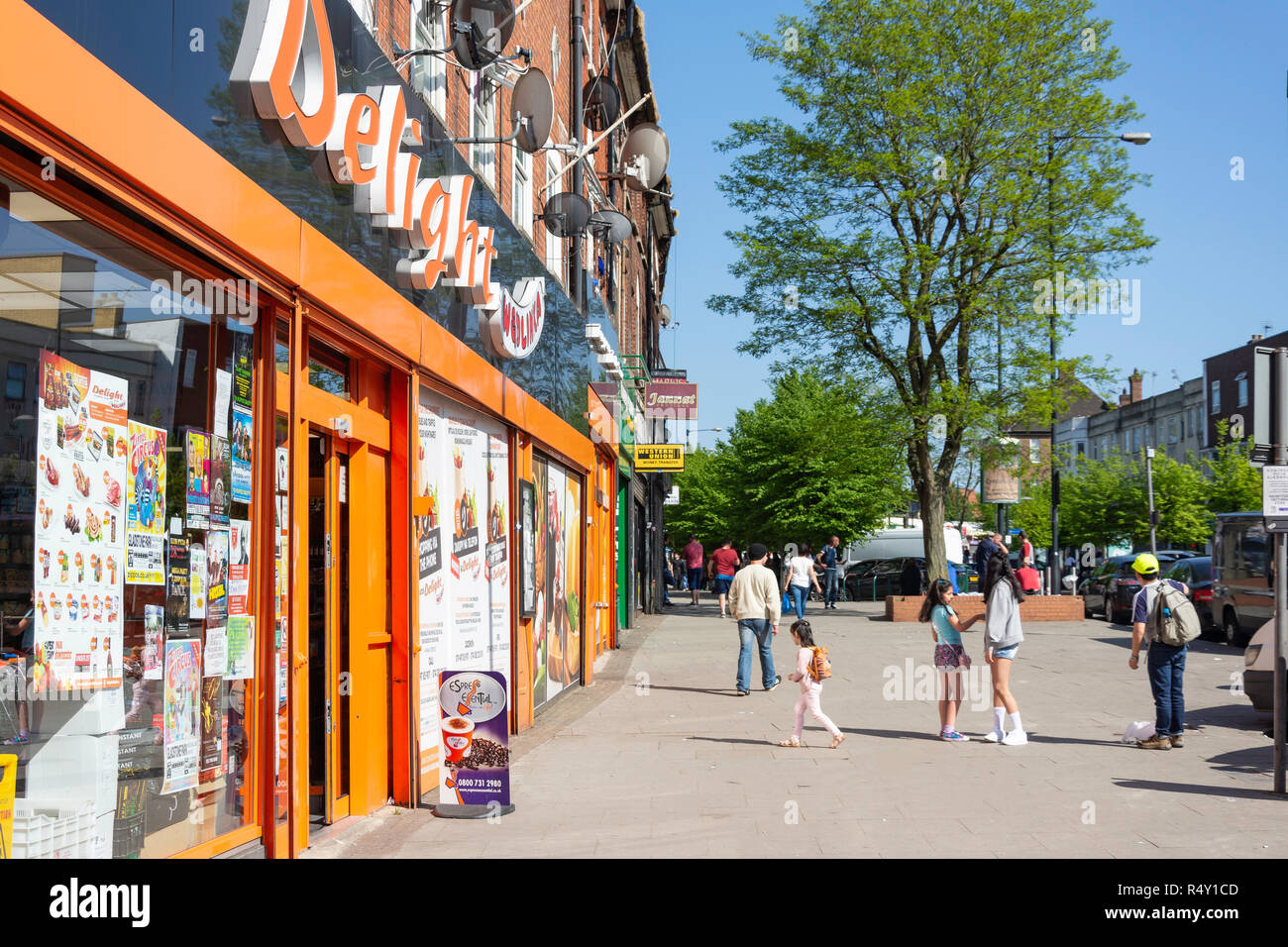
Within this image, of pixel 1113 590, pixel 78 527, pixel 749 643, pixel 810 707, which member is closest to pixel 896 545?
pixel 1113 590

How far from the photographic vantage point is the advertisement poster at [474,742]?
7973 mm

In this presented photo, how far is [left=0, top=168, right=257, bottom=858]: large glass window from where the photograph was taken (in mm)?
4211

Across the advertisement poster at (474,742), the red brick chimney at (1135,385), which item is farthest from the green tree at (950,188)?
the red brick chimney at (1135,385)

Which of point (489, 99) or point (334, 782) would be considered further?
point (489, 99)

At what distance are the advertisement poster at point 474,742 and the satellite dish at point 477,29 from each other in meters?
4.69

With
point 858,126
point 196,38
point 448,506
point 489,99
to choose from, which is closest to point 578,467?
point 489,99

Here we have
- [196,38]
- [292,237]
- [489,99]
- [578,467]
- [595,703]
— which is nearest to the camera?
[196,38]

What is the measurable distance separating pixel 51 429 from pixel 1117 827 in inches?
247

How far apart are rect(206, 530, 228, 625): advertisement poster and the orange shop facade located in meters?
0.02

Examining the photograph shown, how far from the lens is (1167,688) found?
1109 cm

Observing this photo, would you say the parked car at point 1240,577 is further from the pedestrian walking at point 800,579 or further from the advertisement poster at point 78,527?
the advertisement poster at point 78,527

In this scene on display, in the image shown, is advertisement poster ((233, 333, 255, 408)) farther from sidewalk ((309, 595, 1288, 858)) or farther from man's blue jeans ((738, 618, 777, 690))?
man's blue jeans ((738, 618, 777, 690))
